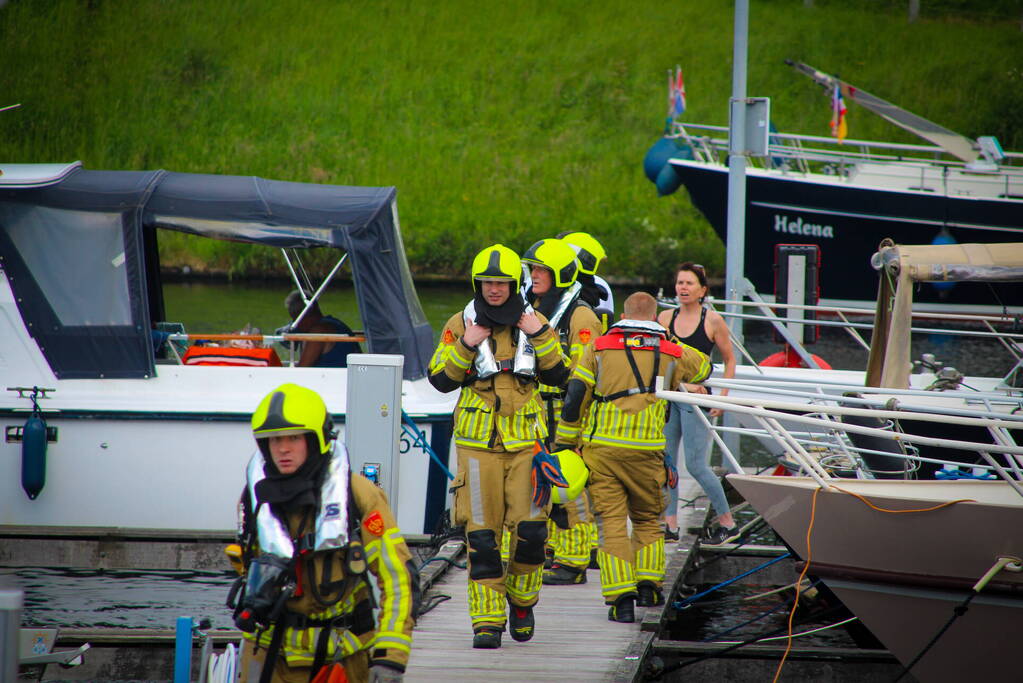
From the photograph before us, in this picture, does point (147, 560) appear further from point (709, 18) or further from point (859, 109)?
point (709, 18)

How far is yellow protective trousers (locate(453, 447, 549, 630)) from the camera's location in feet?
18.8

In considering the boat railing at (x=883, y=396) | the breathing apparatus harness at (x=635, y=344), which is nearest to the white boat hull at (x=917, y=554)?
the boat railing at (x=883, y=396)

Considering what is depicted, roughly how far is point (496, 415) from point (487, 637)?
3.79 ft

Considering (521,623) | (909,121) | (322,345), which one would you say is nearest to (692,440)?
(521,623)

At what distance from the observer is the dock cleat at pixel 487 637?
596 cm

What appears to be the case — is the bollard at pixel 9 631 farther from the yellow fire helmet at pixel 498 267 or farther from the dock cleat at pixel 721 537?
the dock cleat at pixel 721 537

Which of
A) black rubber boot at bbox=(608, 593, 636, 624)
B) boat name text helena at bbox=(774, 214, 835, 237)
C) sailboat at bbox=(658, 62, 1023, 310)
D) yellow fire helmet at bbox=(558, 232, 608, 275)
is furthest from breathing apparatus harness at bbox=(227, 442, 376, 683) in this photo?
boat name text helena at bbox=(774, 214, 835, 237)

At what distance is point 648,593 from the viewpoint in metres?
6.71

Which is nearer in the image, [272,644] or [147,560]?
[272,644]

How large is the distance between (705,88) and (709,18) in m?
4.38

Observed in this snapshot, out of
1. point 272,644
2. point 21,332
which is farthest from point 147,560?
point 272,644

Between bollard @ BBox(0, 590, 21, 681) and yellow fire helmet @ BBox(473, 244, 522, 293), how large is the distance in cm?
305

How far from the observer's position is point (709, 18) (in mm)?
39875

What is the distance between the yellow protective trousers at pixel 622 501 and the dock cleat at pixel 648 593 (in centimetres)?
22
